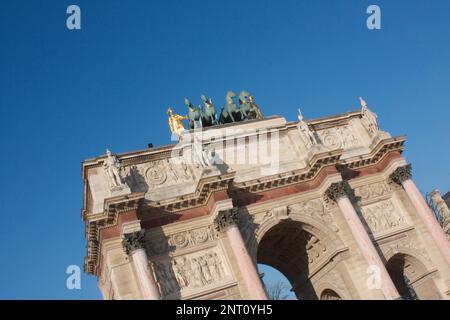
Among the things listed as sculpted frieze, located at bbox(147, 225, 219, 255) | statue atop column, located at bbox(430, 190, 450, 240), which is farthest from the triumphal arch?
statue atop column, located at bbox(430, 190, 450, 240)

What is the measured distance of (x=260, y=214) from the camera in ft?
75.5

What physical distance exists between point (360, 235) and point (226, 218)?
6136 millimetres

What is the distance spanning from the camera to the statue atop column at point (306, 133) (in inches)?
984

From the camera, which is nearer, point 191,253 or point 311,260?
point 191,253

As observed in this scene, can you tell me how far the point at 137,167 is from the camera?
23672 millimetres

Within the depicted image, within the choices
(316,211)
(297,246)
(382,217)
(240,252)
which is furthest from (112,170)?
(382,217)

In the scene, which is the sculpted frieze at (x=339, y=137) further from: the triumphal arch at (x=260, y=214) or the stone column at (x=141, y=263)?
the stone column at (x=141, y=263)

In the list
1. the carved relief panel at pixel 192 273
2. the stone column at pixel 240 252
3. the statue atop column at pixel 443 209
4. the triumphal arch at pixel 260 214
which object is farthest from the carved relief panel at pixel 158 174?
the statue atop column at pixel 443 209

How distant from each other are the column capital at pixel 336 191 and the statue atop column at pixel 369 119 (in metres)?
4.65

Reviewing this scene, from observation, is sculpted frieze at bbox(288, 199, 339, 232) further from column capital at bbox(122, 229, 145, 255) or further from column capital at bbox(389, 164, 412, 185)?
column capital at bbox(122, 229, 145, 255)

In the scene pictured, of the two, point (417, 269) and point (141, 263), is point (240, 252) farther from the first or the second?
point (417, 269)
